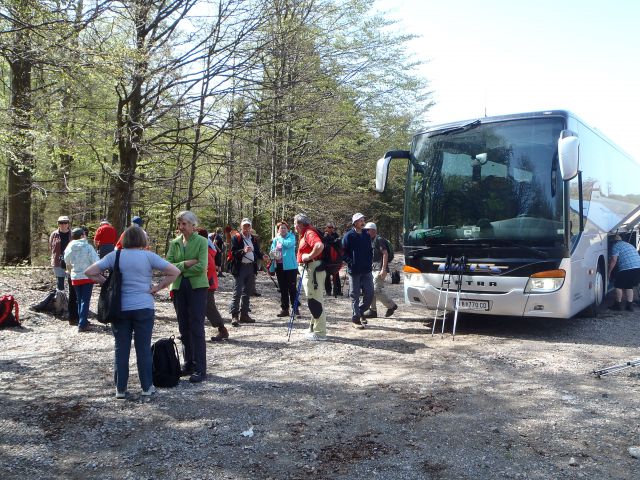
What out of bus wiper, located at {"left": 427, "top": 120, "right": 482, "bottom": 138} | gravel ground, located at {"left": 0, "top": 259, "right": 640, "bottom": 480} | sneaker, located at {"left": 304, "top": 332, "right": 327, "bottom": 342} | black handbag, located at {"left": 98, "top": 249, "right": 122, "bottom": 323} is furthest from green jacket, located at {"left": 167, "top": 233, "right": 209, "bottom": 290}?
bus wiper, located at {"left": 427, "top": 120, "right": 482, "bottom": 138}

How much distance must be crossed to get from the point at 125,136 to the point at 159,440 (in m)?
9.58

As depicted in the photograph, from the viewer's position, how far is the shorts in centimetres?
1078

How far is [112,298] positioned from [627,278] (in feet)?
32.9

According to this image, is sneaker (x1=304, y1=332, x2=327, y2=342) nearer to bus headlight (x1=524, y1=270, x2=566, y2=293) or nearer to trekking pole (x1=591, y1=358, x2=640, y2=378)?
bus headlight (x1=524, y1=270, x2=566, y2=293)

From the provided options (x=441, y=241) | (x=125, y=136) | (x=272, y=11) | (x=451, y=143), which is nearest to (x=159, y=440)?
(x=441, y=241)

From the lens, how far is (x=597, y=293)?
10.4 meters

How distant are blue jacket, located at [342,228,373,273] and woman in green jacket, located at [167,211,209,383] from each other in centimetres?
373

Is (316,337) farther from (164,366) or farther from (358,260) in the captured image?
(164,366)

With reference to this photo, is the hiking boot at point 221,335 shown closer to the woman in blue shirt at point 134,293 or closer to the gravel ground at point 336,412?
the gravel ground at point 336,412

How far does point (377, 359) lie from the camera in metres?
7.22

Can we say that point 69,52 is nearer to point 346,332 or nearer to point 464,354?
point 346,332

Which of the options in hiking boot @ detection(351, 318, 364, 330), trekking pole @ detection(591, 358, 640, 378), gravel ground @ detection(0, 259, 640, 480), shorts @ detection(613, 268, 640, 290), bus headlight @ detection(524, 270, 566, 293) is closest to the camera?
gravel ground @ detection(0, 259, 640, 480)

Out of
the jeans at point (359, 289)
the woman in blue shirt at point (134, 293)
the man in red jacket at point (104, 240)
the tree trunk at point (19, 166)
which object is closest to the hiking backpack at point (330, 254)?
the jeans at point (359, 289)

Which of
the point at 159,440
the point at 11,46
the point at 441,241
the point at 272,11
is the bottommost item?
the point at 159,440
